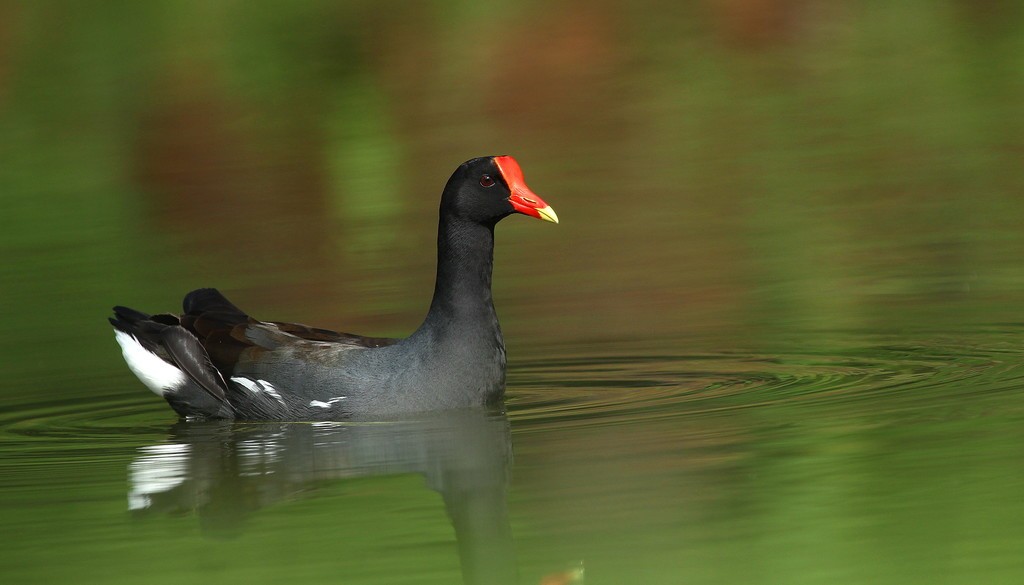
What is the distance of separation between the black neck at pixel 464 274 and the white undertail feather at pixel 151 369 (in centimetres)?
113

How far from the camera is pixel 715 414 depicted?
6.83 meters

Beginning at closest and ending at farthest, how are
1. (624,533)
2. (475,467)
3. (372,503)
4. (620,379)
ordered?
(624,533)
(372,503)
(475,467)
(620,379)

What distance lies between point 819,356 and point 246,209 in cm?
735

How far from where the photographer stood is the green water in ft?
17.5

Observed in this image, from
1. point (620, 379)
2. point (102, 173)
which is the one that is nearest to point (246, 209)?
point (102, 173)

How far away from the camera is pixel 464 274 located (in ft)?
24.7

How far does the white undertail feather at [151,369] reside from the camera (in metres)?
7.79

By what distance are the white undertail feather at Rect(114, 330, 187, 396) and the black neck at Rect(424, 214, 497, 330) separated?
3.70 ft

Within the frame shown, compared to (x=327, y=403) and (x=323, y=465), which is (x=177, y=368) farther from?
(x=323, y=465)

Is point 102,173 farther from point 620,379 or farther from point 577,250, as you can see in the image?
point 620,379

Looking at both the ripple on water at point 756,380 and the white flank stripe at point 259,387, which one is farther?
the white flank stripe at point 259,387

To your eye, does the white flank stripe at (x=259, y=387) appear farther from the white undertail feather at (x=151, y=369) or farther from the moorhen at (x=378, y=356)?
the white undertail feather at (x=151, y=369)

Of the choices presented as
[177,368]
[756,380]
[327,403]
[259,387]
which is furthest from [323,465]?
[756,380]

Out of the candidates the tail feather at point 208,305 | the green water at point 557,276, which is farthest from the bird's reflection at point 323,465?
the tail feather at point 208,305
